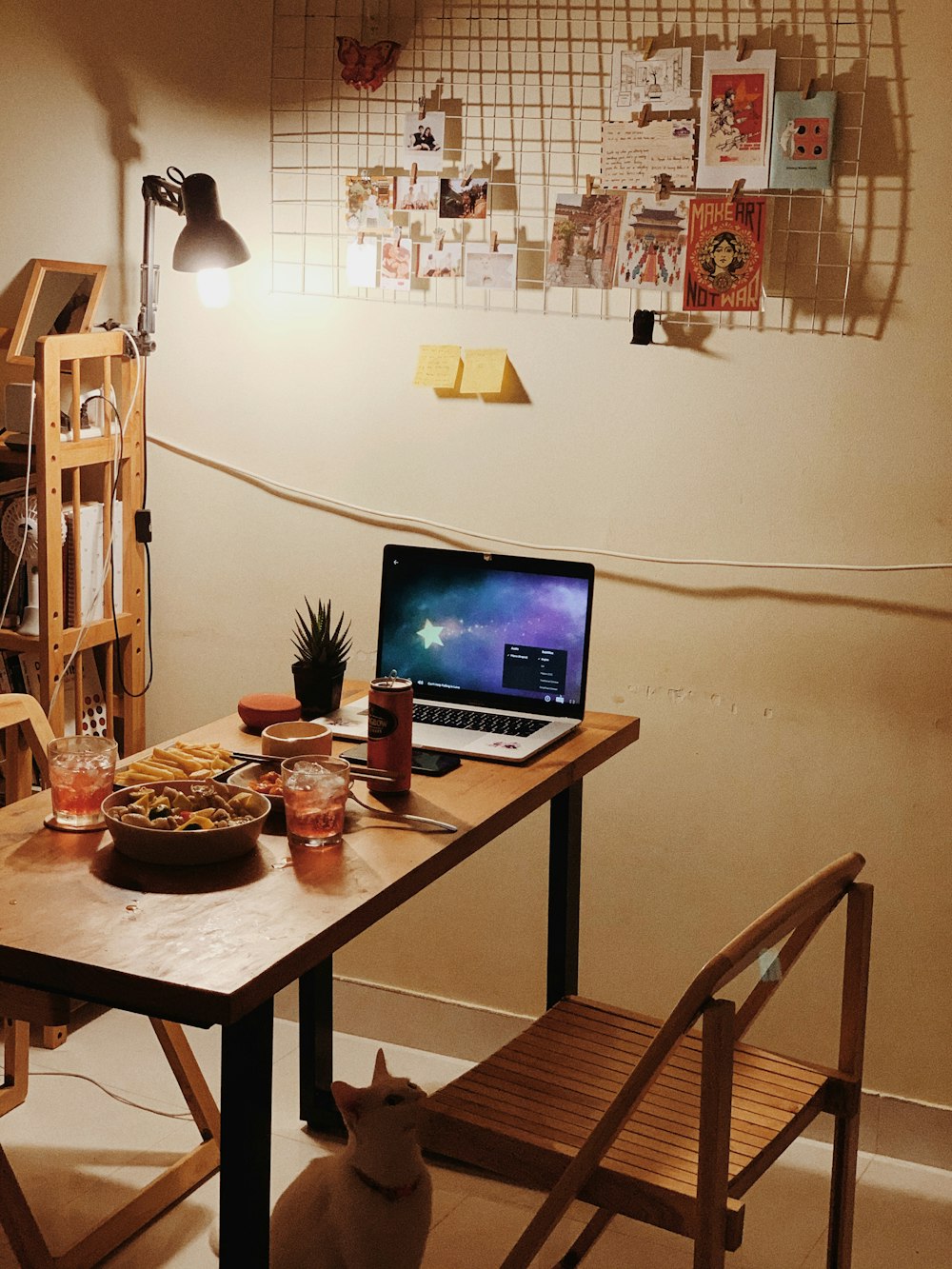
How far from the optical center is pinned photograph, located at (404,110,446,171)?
2688 millimetres

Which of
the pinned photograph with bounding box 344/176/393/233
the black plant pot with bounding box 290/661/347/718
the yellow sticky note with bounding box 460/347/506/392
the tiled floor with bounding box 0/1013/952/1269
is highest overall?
the pinned photograph with bounding box 344/176/393/233

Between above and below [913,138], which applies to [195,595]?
below

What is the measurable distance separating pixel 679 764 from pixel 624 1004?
0.51 m

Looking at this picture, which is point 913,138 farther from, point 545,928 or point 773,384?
point 545,928

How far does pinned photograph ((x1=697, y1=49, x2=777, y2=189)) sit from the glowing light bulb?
1025mm

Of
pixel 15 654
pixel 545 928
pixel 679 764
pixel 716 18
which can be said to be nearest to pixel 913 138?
pixel 716 18

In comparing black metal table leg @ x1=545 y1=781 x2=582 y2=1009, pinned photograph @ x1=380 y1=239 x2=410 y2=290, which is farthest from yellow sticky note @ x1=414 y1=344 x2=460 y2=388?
black metal table leg @ x1=545 y1=781 x2=582 y2=1009

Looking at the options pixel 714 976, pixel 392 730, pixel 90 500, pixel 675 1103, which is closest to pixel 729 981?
pixel 714 976

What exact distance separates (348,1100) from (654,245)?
5.26ft

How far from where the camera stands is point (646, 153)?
2549mm

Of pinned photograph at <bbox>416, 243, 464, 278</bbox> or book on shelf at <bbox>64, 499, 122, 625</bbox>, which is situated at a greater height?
pinned photograph at <bbox>416, 243, 464, 278</bbox>

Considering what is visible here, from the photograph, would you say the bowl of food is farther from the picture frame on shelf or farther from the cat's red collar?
the picture frame on shelf

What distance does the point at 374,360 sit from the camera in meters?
2.84

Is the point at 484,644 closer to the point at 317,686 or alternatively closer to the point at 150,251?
the point at 317,686
